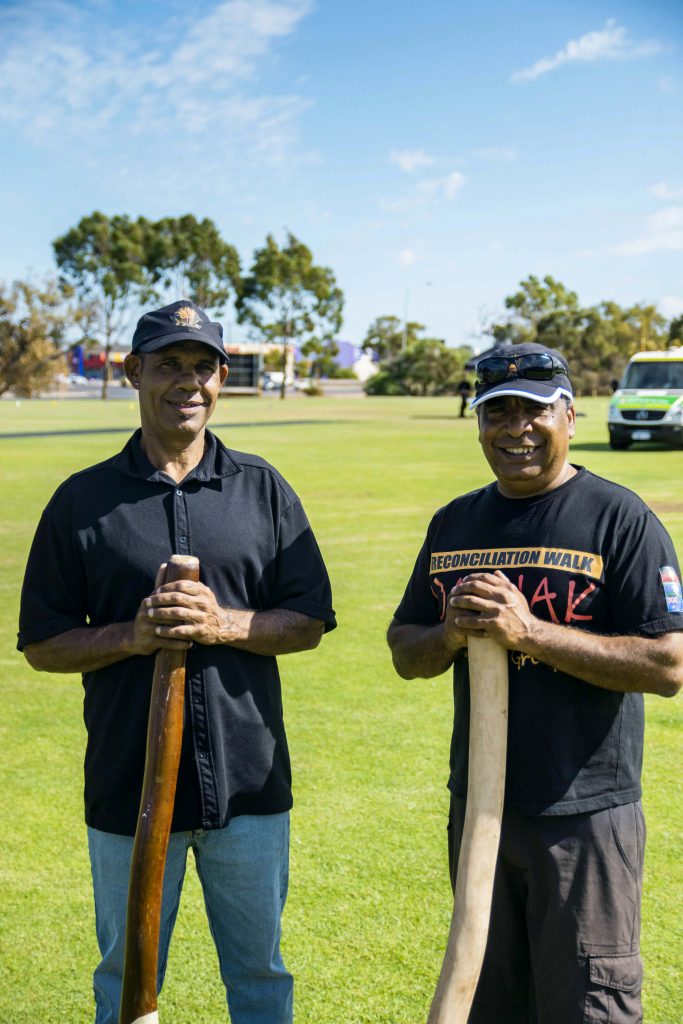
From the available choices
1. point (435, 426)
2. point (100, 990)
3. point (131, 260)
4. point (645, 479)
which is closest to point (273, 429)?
point (435, 426)

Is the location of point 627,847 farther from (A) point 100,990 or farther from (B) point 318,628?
(A) point 100,990

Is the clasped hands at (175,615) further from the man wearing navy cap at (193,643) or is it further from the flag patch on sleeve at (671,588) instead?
the flag patch on sleeve at (671,588)

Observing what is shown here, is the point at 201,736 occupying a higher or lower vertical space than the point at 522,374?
lower

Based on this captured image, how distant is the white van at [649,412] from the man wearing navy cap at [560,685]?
2182 cm

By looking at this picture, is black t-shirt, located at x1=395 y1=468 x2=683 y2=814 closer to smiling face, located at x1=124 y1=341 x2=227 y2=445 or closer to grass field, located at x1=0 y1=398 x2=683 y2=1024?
smiling face, located at x1=124 y1=341 x2=227 y2=445

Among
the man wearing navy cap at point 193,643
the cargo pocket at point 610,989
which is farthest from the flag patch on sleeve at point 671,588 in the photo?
the man wearing navy cap at point 193,643

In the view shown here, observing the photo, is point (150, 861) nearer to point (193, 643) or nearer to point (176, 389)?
point (193, 643)

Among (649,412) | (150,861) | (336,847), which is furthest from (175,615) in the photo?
(649,412)

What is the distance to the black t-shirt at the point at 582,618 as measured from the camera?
2.30 m

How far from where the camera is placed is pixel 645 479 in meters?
17.5

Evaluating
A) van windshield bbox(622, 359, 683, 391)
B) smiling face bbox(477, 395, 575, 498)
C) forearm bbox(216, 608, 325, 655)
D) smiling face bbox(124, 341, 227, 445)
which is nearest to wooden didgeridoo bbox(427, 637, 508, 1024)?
smiling face bbox(477, 395, 575, 498)

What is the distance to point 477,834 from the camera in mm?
2156

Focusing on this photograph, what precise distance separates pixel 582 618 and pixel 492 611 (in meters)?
0.28

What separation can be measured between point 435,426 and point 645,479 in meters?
15.8
